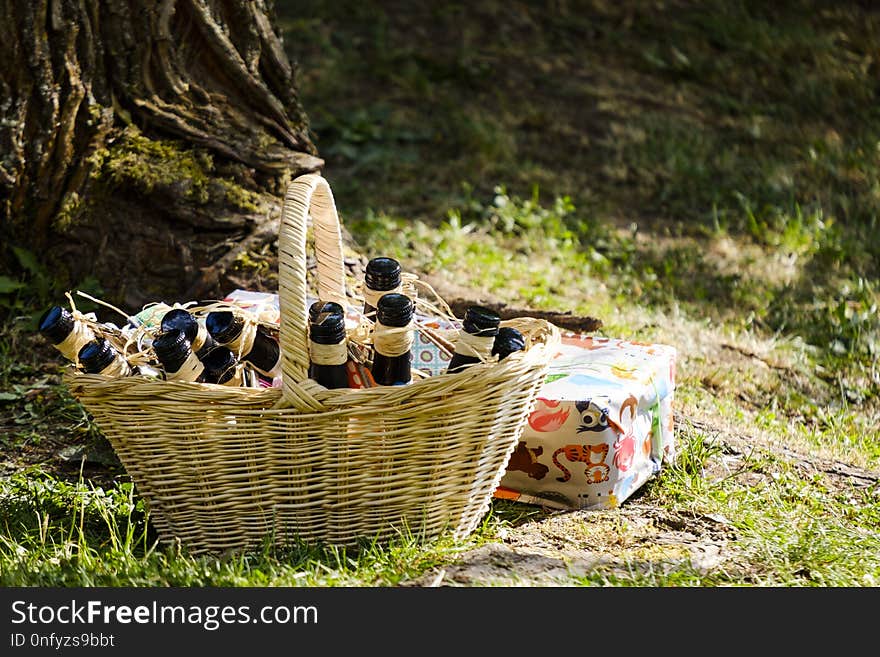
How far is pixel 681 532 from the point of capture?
286 centimetres

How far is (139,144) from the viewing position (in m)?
3.77

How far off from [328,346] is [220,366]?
0.36 m

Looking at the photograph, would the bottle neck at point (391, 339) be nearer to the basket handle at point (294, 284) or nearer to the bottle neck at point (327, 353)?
the bottle neck at point (327, 353)

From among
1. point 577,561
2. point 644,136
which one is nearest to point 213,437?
point 577,561

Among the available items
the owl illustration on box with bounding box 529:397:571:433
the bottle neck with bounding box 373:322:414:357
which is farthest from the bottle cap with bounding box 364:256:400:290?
the owl illustration on box with bounding box 529:397:571:433

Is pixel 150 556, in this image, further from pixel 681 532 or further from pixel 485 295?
pixel 485 295

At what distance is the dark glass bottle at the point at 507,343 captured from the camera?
2547mm

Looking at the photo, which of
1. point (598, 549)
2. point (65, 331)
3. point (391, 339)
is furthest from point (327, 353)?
point (598, 549)

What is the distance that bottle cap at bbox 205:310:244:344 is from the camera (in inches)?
99.8

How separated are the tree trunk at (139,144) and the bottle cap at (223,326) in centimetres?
124

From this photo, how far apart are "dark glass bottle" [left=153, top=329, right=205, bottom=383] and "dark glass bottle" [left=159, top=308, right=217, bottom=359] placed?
0.16ft

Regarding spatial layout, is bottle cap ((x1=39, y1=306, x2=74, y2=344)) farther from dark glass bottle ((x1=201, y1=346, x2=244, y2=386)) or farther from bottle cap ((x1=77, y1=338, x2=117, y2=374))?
dark glass bottle ((x1=201, y1=346, x2=244, y2=386))

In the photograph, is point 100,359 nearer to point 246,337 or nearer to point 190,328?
point 190,328

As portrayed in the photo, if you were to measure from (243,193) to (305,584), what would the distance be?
1922mm
